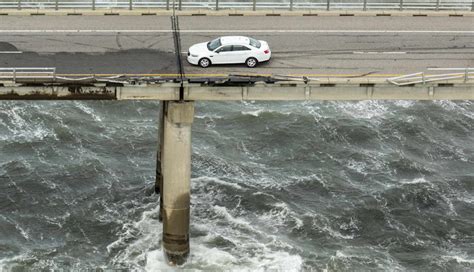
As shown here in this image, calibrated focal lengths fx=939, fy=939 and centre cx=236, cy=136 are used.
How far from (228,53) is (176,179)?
22.8 feet

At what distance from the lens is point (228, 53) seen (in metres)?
47.4

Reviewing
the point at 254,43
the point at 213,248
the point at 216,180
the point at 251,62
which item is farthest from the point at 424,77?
the point at 216,180

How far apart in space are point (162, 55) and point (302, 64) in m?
7.31

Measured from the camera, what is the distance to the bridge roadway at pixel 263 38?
47.5m

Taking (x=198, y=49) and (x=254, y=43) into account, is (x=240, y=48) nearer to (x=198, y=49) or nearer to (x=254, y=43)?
(x=254, y=43)

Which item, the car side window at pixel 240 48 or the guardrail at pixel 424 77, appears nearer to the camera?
the guardrail at pixel 424 77

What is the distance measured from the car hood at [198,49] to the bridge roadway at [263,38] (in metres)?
0.79

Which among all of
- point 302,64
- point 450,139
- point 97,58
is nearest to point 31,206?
point 97,58

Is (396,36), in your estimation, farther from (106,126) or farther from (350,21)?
(106,126)

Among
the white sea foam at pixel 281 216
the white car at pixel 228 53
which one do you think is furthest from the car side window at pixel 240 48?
the white sea foam at pixel 281 216

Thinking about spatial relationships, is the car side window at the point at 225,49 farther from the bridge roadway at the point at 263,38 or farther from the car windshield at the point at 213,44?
the bridge roadway at the point at 263,38

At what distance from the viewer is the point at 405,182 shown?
56.2 metres

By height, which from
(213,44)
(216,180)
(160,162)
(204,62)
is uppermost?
(213,44)

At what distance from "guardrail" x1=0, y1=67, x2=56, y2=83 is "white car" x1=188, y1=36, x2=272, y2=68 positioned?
7240 mm
